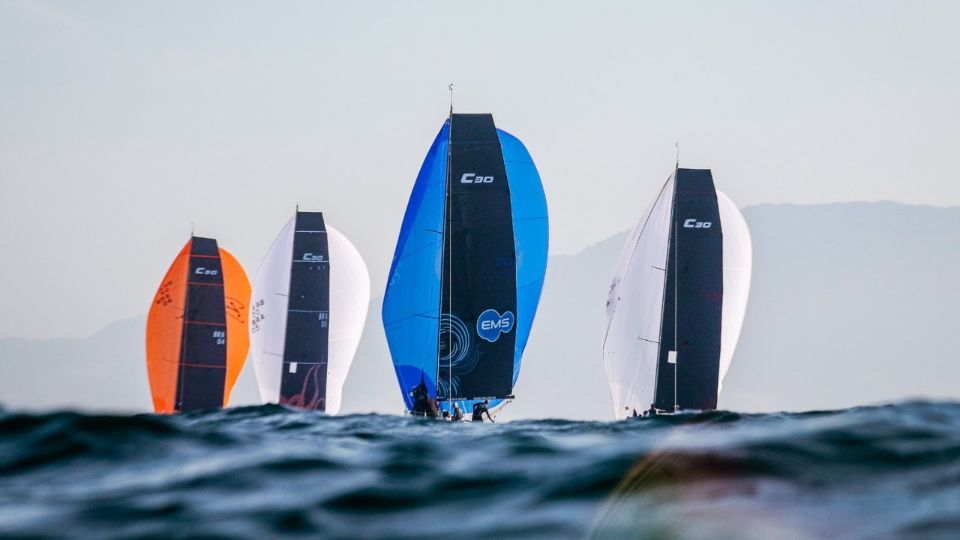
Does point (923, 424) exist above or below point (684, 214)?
below

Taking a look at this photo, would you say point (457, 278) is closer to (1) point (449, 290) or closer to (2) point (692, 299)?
(1) point (449, 290)

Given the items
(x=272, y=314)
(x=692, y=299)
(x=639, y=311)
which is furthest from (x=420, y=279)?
(x=272, y=314)

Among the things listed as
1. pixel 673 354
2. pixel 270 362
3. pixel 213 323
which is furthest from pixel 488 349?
pixel 213 323

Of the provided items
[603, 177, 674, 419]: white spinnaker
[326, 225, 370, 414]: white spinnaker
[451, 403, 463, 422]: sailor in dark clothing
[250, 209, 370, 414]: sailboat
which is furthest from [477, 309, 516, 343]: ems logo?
[326, 225, 370, 414]: white spinnaker

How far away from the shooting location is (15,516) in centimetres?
527

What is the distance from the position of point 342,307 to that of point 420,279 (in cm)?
1524

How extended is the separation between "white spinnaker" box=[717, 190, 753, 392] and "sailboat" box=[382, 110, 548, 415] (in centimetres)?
807

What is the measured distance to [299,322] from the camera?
138 feet

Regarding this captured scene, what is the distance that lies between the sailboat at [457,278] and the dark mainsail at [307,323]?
11875mm

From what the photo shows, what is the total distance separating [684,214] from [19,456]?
2694 cm

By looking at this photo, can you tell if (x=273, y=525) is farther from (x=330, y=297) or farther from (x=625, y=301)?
(x=330, y=297)

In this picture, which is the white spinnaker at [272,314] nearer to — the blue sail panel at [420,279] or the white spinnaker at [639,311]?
the blue sail panel at [420,279]

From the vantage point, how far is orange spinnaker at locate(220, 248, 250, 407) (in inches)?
1828

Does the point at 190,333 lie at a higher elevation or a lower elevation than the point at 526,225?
lower
